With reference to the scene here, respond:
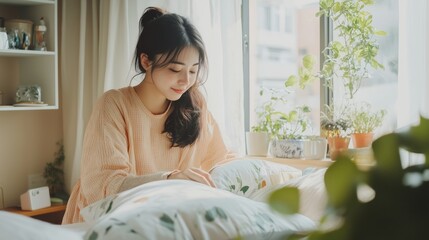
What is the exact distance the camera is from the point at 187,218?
1062mm

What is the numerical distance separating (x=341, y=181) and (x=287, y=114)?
8.33 feet

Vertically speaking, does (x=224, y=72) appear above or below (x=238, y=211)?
above

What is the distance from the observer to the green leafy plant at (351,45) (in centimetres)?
249

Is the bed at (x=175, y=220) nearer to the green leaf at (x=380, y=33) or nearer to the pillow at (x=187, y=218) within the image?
the pillow at (x=187, y=218)

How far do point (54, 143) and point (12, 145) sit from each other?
25 centimetres

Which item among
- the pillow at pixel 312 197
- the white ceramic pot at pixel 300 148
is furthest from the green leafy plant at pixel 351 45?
the pillow at pixel 312 197

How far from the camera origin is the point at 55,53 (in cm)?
299

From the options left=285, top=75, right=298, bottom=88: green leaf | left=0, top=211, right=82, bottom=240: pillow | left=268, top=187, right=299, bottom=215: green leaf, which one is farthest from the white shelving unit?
left=268, top=187, right=299, bottom=215: green leaf

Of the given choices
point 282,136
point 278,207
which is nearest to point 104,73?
point 282,136

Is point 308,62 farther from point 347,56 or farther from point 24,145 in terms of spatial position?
point 24,145

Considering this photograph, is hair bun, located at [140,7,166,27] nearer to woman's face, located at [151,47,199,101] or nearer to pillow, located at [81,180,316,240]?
woman's face, located at [151,47,199,101]

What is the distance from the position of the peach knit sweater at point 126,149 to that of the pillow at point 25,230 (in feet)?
2.12

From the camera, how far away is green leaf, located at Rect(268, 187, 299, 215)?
32cm

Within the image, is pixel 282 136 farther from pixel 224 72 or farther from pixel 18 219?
pixel 18 219
